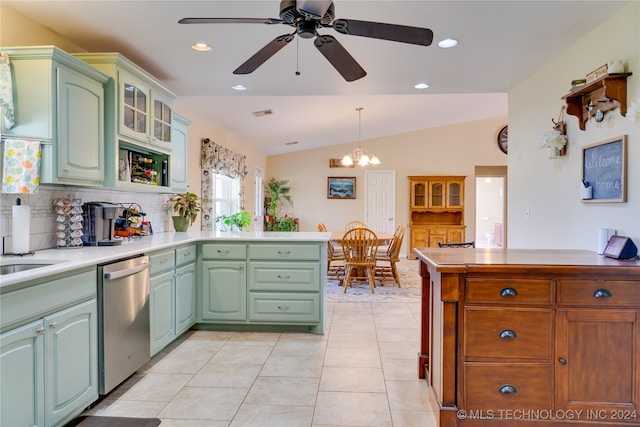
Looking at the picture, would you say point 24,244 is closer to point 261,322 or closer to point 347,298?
point 261,322

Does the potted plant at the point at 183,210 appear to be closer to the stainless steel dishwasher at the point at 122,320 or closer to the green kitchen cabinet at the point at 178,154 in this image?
the green kitchen cabinet at the point at 178,154

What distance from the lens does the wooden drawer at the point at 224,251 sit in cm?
352

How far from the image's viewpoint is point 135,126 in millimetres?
2902

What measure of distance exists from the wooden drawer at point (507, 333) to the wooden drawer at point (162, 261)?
2074mm

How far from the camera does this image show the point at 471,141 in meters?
8.78

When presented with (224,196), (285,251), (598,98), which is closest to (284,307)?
(285,251)

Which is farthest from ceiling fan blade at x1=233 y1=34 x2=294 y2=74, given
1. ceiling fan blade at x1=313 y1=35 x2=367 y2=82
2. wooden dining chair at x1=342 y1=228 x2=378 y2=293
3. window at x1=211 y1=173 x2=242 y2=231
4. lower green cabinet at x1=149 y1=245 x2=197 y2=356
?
window at x1=211 y1=173 x2=242 y2=231

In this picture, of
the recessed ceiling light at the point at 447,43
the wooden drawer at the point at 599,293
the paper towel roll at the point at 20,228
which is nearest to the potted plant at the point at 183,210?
the paper towel roll at the point at 20,228

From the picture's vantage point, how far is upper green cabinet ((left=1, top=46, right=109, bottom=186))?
2.18 m

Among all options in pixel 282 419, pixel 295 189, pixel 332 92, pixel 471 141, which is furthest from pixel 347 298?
pixel 471 141

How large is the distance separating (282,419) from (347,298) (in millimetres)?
2918

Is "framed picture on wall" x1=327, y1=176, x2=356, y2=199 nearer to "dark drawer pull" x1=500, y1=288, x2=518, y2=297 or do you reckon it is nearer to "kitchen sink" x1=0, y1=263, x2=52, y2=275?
"dark drawer pull" x1=500, y1=288, x2=518, y2=297

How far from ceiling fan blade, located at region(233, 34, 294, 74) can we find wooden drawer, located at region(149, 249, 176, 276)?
142 cm

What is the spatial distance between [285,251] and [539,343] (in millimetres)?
2133
